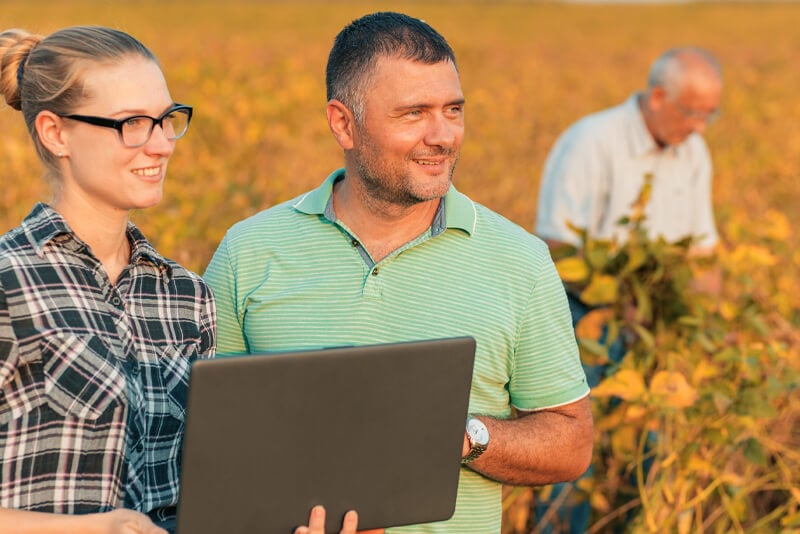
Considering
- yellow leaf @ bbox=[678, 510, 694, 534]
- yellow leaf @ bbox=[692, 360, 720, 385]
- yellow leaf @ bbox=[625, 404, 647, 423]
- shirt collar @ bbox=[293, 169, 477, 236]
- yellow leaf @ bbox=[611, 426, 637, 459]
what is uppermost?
shirt collar @ bbox=[293, 169, 477, 236]

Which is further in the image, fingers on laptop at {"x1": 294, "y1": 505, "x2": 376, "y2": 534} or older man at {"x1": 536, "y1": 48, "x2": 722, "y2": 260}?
older man at {"x1": 536, "y1": 48, "x2": 722, "y2": 260}

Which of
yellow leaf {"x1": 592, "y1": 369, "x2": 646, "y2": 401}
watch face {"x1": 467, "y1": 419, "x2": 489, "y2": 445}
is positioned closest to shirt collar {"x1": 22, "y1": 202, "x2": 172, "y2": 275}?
watch face {"x1": 467, "y1": 419, "x2": 489, "y2": 445}

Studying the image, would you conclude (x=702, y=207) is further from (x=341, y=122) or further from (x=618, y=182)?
(x=341, y=122)

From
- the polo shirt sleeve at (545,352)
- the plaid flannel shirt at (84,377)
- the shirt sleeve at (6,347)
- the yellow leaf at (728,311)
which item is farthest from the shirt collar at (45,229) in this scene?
the yellow leaf at (728,311)

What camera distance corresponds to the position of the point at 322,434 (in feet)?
5.35

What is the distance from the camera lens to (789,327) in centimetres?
377

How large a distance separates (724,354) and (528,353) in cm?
111

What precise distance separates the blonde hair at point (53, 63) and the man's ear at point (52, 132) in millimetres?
14

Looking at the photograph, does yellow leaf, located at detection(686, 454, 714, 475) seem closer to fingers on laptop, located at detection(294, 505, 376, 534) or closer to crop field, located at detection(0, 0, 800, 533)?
crop field, located at detection(0, 0, 800, 533)

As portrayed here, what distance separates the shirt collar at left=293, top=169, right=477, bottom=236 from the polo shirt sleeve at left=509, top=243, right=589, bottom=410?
16 centimetres

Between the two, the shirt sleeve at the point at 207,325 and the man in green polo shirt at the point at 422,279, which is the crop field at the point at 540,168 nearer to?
the shirt sleeve at the point at 207,325

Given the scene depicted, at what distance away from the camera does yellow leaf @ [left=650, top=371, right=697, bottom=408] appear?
9.24 ft

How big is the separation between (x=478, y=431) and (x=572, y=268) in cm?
144

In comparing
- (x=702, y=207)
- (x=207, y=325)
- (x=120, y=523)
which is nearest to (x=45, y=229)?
(x=207, y=325)
